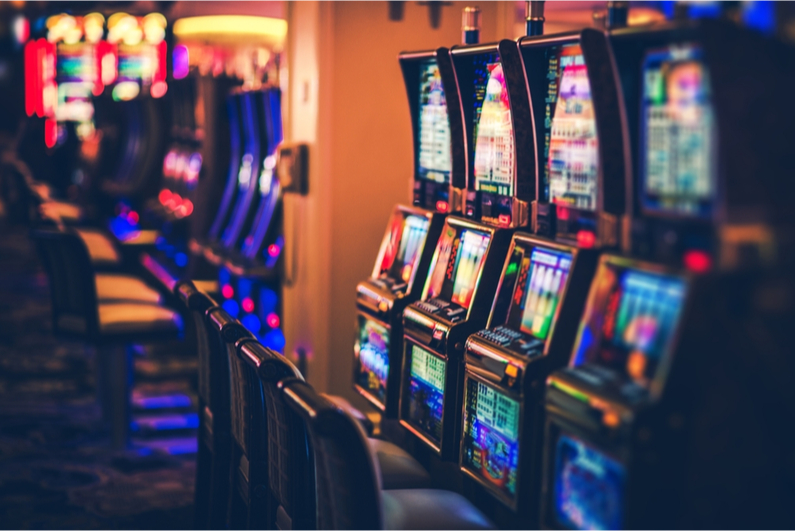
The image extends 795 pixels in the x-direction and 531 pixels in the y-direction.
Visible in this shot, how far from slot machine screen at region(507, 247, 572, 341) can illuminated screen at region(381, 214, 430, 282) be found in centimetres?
72

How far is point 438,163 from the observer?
121 inches

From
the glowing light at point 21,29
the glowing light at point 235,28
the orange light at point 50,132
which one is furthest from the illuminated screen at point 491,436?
the glowing light at point 21,29

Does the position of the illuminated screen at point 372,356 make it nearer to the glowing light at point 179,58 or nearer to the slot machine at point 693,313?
the slot machine at point 693,313

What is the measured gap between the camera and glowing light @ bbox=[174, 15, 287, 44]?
8.54 metres

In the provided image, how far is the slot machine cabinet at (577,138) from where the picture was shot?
1931 millimetres

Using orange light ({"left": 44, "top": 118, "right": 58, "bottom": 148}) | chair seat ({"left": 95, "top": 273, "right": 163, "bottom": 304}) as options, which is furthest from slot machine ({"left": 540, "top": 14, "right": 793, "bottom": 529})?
orange light ({"left": 44, "top": 118, "right": 58, "bottom": 148})

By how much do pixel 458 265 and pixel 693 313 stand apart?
1.22 meters

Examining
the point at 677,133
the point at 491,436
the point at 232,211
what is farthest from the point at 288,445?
the point at 232,211

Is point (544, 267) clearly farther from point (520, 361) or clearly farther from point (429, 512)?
point (429, 512)

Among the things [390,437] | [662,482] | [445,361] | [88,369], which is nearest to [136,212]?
[88,369]

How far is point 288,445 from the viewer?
2.11 meters

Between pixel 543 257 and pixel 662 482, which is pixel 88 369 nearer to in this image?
pixel 543 257

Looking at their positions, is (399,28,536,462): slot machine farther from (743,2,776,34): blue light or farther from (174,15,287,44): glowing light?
(174,15,287,44): glowing light

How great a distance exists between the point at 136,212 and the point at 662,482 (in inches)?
296
